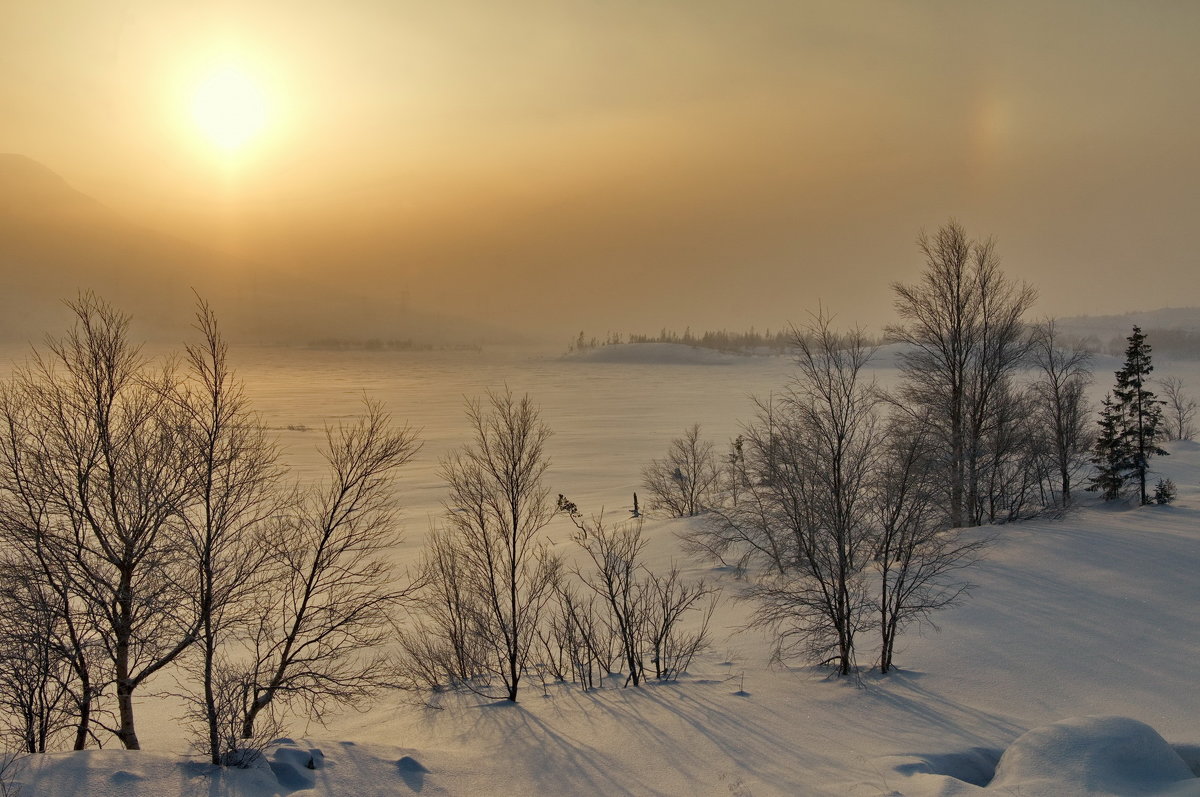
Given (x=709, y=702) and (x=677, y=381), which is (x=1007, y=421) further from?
(x=677, y=381)

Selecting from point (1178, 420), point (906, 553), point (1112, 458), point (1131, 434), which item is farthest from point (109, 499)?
point (1178, 420)

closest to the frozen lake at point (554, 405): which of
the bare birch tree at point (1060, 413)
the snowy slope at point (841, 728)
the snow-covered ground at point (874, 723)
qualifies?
the bare birch tree at point (1060, 413)

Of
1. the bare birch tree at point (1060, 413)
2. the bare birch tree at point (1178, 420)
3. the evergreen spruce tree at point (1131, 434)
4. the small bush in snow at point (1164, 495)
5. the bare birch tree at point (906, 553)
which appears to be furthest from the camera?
the bare birch tree at point (1178, 420)

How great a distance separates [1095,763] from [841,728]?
3.49 metres

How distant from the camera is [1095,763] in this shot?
8.19 metres

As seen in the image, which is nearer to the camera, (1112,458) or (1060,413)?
(1112,458)

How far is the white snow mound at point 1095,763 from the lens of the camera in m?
8.00

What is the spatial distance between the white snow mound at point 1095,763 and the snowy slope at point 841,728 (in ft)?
0.07

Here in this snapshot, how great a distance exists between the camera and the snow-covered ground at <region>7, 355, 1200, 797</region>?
339 inches

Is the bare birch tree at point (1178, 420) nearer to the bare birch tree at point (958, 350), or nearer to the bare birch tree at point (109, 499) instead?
the bare birch tree at point (958, 350)

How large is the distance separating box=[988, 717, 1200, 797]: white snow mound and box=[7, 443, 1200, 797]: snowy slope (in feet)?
0.07

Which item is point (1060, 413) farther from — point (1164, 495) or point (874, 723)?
point (874, 723)

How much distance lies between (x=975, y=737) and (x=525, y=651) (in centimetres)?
991

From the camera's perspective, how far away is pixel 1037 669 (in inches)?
505
